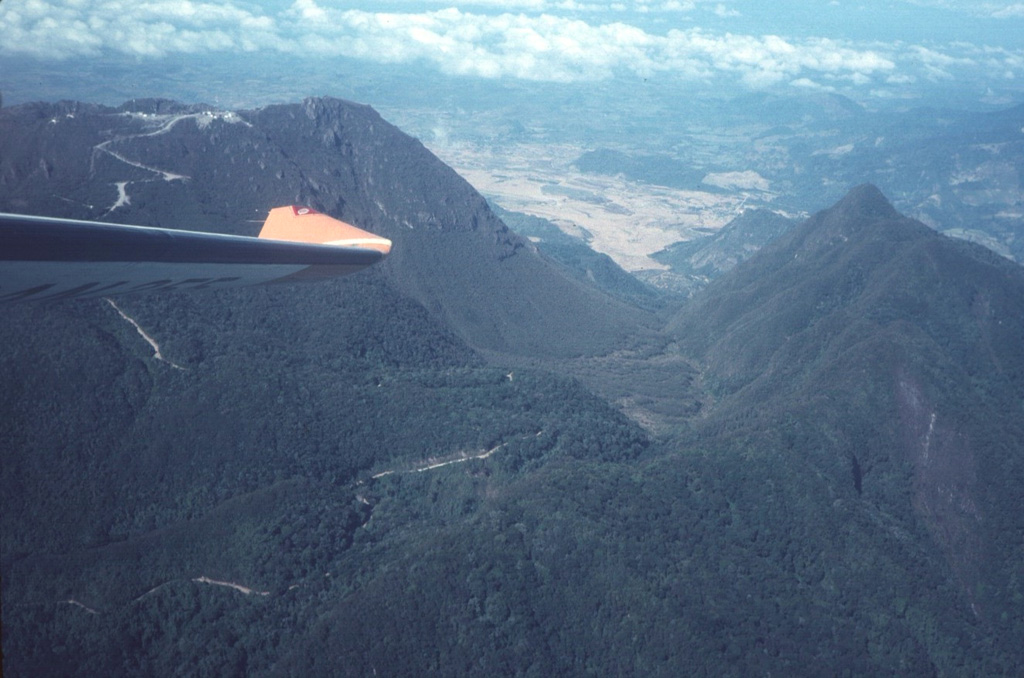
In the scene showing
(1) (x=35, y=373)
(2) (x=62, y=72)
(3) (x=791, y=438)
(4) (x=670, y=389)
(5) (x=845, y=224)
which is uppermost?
(2) (x=62, y=72)

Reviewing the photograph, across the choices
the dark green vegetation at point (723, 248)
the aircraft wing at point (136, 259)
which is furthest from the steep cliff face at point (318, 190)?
the aircraft wing at point (136, 259)

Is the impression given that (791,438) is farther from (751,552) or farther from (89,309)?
(89,309)

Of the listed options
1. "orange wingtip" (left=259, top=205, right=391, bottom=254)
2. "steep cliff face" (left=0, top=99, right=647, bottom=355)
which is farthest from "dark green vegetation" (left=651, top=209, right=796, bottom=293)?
"orange wingtip" (left=259, top=205, right=391, bottom=254)

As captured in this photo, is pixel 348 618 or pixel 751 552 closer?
pixel 348 618

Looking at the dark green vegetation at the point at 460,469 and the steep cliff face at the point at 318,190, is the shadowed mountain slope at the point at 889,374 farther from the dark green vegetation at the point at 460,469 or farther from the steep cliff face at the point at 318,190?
the steep cliff face at the point at 318,190

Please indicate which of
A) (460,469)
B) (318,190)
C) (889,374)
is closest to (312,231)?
(460,469)

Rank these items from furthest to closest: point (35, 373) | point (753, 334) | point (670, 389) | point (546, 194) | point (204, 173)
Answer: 1. point (546, 194)
2. point (753, 334)
3. point (670, 389)
4. point (204, 173)
5. point (35, 373)

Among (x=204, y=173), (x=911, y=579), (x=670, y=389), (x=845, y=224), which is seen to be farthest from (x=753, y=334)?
(x=204, y=173)
